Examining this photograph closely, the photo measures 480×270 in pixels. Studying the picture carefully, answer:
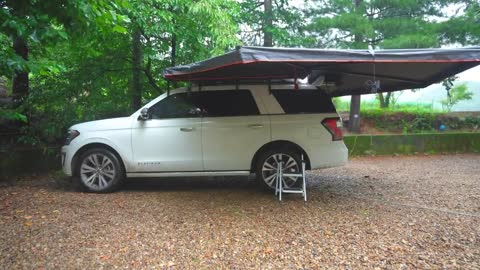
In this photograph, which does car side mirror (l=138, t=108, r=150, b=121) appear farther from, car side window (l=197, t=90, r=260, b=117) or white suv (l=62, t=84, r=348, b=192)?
car side window (l=197, t=90, r=260, b=117)

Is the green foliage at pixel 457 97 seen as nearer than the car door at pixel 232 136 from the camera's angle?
No

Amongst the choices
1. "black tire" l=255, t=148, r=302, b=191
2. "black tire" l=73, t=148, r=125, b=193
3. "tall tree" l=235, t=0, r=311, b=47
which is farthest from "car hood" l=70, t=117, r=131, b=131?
"tall tree" l=235, t=0, r=311, b=47

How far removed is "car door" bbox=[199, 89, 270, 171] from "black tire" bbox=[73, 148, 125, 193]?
1.41m

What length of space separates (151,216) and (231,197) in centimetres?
137

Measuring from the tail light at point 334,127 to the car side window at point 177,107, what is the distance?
78.7 inches

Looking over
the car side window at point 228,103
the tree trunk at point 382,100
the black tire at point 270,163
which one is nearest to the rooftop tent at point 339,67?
the car side window at point 228,103

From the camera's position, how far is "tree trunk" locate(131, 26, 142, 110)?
24.3ft

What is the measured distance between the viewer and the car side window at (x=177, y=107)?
583cm

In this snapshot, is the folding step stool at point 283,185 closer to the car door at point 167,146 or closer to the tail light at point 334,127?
the tail light at point 334,127

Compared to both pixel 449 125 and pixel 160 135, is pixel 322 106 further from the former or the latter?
pixel 449 125

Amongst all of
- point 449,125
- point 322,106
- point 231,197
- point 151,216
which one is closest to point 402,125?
point 449,125

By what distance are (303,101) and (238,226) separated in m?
2.48

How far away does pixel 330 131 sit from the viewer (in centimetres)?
575

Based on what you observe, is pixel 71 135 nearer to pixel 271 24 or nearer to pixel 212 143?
pixel 212 143
